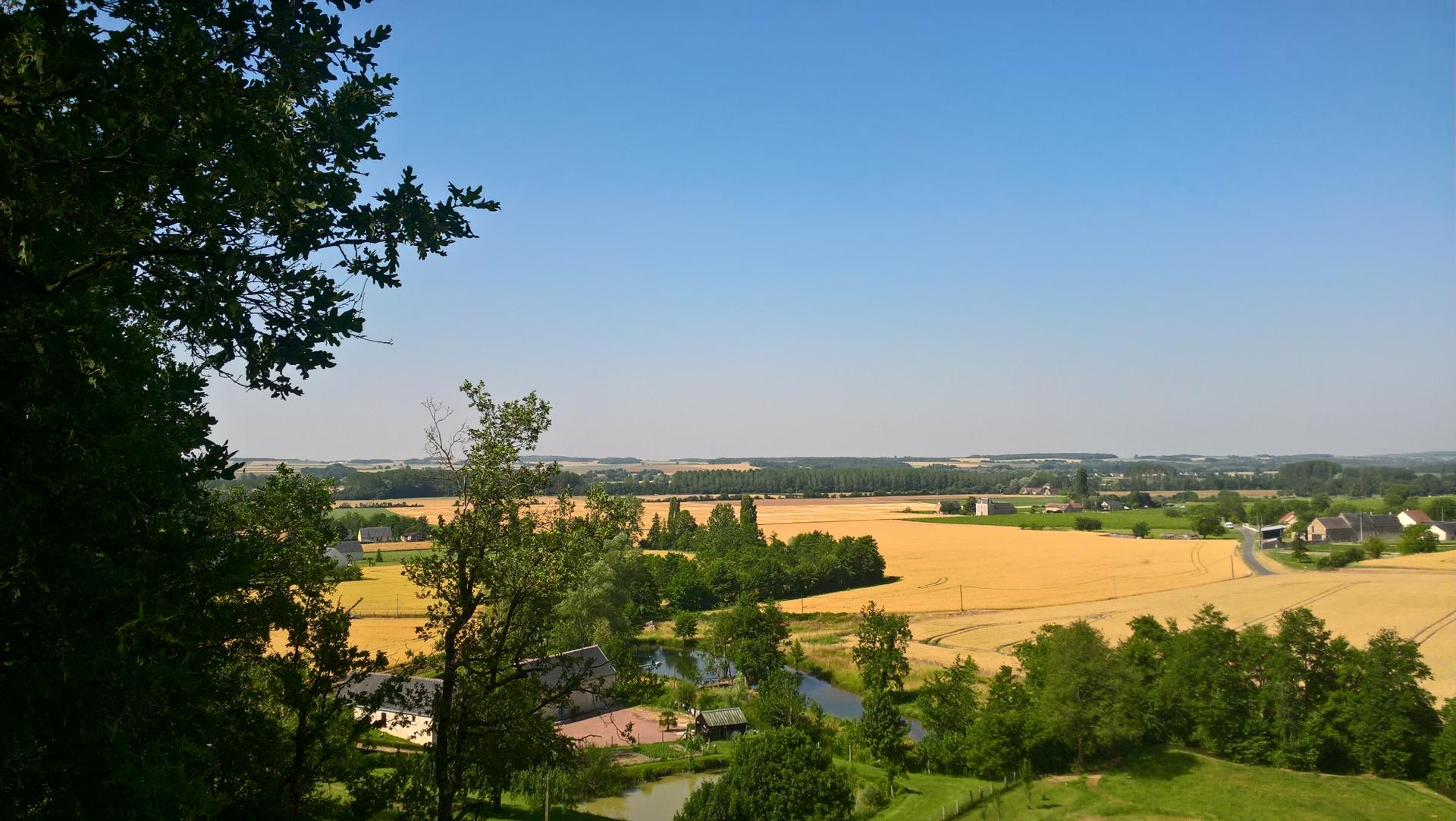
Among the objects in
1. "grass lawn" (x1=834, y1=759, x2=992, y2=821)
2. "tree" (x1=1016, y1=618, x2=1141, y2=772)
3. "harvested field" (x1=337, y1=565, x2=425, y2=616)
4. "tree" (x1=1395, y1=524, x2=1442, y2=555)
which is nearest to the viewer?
"grass lawn" (x1=834, y1=759, x2=992, y2=821)

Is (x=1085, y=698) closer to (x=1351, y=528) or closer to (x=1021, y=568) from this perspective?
(x=1021, y=568)

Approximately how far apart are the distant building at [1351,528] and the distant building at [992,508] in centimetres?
4121

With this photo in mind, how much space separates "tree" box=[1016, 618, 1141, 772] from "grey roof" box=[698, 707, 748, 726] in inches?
403

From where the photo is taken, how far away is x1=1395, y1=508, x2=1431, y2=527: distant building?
84875mm

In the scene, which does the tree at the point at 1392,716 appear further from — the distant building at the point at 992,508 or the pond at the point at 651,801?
the distant building at the point at 992,508

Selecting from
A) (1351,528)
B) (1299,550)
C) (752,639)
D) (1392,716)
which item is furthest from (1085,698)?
(1351,528)

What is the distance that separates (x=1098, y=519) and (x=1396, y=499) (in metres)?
35.0

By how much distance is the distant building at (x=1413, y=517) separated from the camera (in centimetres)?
8488

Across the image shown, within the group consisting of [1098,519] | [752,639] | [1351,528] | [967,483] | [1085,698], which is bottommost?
[1098,519]

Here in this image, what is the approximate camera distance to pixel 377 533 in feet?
235

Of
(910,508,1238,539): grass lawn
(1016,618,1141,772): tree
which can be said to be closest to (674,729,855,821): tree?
(1016,618,1141,772): tree

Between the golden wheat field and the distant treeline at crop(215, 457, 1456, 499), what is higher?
the distant treeline at crop(215, 457, 1456, 499)

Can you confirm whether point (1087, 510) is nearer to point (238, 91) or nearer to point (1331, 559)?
point (1331, 559)

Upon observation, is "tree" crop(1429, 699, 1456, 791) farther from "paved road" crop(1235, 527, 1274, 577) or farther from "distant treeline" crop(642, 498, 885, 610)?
"paved road" crop(1235, 527, 1274, 577)
